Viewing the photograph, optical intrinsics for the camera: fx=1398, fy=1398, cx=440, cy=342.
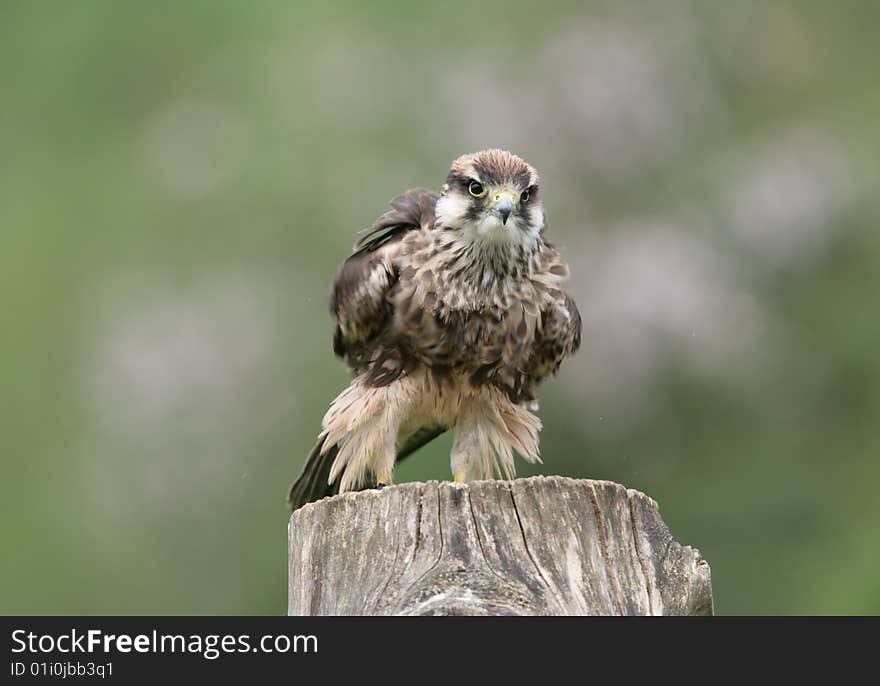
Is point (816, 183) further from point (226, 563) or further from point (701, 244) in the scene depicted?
point (226, 563)

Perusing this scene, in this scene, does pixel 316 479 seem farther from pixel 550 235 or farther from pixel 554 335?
pixel 550 235

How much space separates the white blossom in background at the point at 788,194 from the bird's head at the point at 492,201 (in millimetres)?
4185

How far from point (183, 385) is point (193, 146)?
5.26ft

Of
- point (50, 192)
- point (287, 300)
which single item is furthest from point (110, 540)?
point (50, 192)

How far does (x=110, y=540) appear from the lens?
8.41m

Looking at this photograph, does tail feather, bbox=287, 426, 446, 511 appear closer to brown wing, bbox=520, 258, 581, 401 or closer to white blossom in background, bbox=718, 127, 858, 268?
brown wing, bbox=520, 258, 581, 401

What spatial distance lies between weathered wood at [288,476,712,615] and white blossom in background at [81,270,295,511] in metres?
4.78

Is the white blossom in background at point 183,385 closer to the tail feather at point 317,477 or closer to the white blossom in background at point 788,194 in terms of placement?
the white blossom in background at point 788,194

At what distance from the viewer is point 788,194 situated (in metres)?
8.59

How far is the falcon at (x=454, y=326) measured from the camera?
179 inches

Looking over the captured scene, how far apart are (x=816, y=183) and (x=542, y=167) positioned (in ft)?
5.98

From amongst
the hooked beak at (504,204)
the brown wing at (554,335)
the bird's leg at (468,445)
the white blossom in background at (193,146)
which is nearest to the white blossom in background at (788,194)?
the white blossom in background at (193,146)

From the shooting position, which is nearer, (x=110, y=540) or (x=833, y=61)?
(x=110, y=540)

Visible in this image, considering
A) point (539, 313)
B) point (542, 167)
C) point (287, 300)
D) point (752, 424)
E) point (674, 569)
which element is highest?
point (542, 167)
